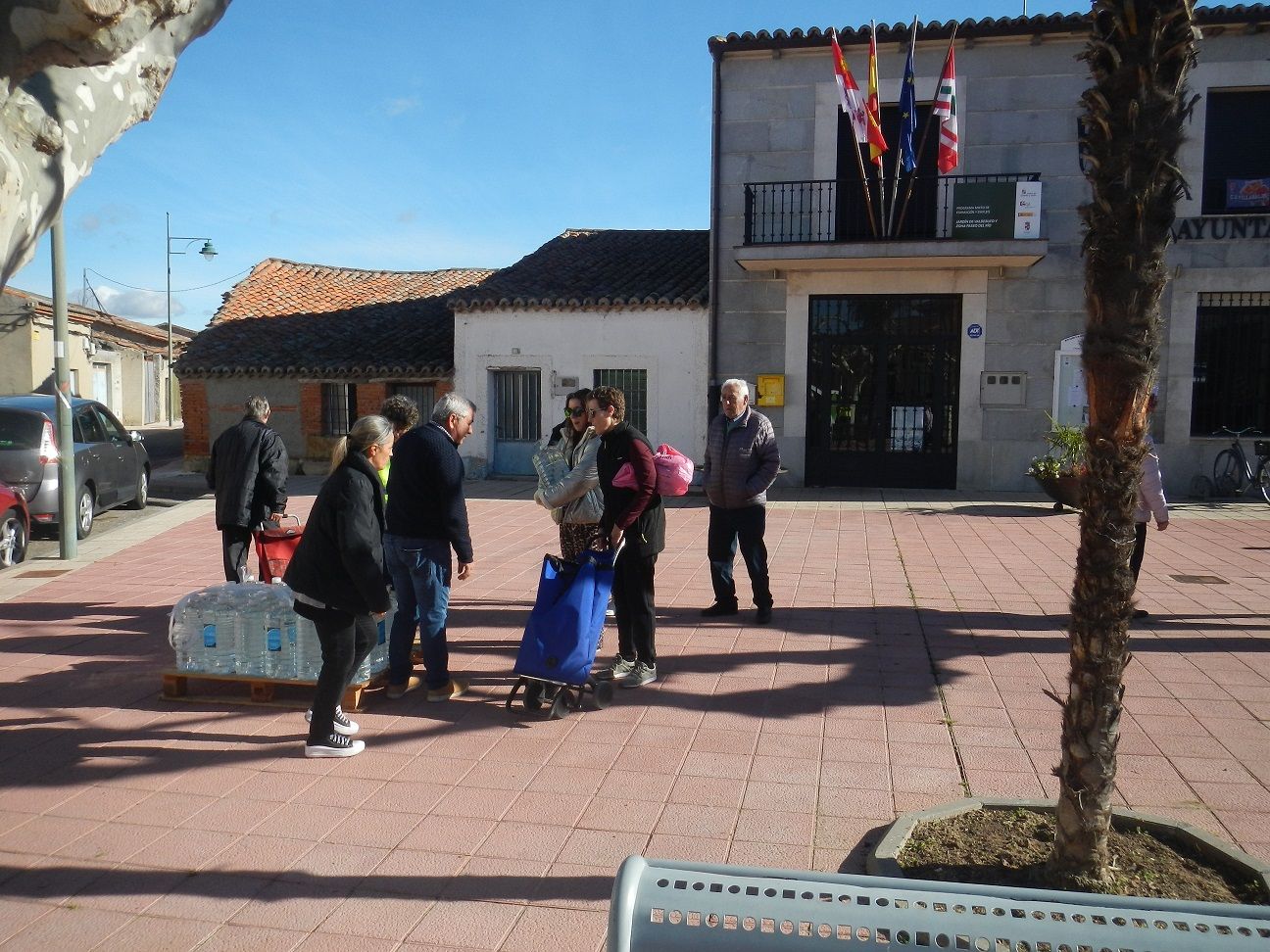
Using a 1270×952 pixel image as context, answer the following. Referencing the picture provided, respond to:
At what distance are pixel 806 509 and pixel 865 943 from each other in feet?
39.2

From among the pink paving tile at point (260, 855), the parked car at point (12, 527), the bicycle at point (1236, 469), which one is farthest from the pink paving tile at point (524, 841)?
the bicycle at point (1236, 469)

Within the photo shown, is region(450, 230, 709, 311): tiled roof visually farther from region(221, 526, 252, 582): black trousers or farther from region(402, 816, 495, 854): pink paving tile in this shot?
region(402, 816, 495, 854): pink paving tile

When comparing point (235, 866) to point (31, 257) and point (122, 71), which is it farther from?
point (122, 71)

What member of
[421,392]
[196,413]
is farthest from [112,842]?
[196,413]

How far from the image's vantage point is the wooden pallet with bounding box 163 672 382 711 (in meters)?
5.32

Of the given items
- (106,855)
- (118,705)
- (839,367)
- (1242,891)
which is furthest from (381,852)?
(839,367)

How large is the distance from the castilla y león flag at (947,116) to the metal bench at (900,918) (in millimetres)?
14042

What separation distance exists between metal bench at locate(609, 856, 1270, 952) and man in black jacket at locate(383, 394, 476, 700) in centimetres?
333

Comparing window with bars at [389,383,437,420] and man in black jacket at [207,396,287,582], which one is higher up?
window with bars at [389,383,437,420]

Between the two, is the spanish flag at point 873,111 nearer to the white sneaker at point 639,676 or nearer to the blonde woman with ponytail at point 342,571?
the white sneaker at point 639,676

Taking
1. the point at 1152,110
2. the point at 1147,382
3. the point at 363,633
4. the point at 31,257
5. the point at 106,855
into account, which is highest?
the point at 1152,110

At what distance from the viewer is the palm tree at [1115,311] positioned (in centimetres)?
296

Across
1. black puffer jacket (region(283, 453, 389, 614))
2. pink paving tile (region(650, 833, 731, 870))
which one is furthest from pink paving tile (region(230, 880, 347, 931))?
black puffer jacket (region(283, 453, 389, 614))

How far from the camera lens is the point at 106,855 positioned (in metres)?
3.73
